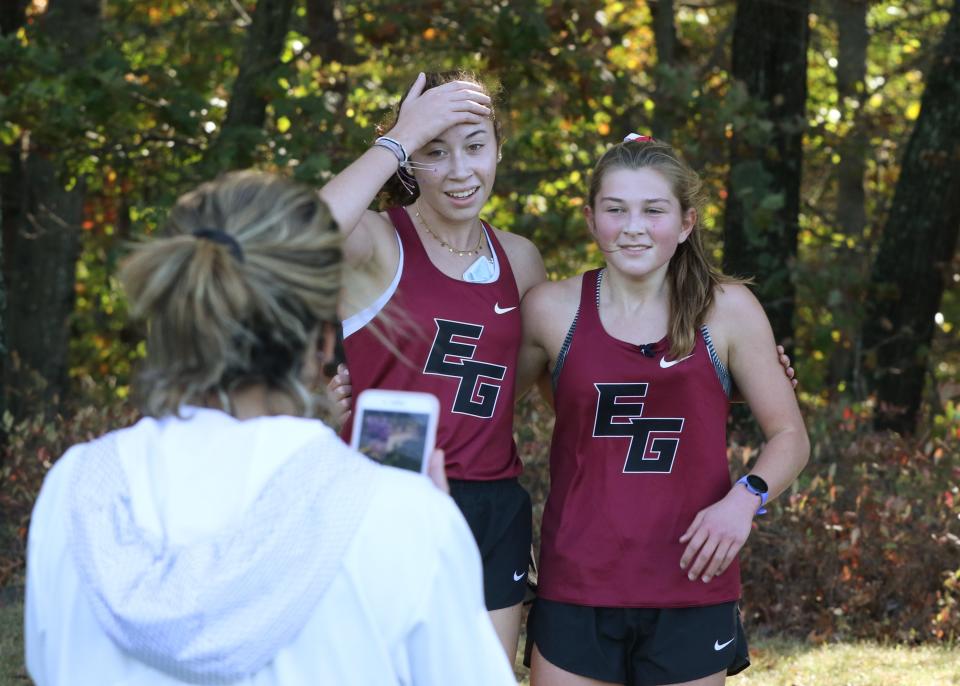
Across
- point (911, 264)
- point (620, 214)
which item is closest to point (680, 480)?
point (620, 214)

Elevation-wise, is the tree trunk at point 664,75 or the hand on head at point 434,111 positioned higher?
the tree trunk at point 664,75

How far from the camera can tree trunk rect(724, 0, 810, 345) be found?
8.99 m

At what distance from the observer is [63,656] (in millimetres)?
1882

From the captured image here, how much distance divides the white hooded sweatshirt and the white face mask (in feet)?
6.29

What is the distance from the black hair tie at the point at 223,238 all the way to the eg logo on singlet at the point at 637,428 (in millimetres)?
1900

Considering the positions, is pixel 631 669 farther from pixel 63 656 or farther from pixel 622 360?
pixel 63 656

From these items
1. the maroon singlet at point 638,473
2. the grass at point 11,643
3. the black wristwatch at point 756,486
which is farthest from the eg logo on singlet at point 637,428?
the grass at point 11,643

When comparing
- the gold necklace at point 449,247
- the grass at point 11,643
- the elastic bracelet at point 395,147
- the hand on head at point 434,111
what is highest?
the hand on head at point 434,111

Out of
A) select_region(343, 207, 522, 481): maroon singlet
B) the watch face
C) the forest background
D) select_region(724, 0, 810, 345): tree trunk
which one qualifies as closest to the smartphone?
select_region(343, 207, 522, 481): maroon singlet

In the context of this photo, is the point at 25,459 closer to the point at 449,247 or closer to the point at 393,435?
the point at 449,247

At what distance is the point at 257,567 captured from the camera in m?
1.74

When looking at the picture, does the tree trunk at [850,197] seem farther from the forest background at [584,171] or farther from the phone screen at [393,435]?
the phone screen at [393,435]

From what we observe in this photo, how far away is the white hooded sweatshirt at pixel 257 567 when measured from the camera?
5.73ft

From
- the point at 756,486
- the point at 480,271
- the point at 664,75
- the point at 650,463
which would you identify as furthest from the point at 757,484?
the point at 664,75
